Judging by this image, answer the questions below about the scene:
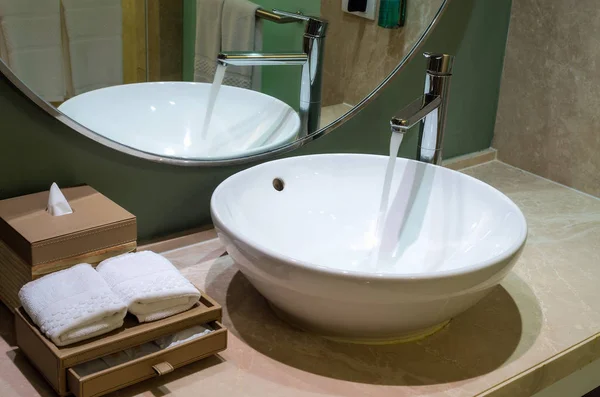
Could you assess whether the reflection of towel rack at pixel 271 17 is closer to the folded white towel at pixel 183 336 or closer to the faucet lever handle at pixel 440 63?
the faucet lever handle at pixel 440 63

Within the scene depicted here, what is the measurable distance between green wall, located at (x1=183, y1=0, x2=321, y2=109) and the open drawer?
461 millimetres

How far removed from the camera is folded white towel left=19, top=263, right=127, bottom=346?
96cm

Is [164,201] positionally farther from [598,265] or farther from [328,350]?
[598,265]

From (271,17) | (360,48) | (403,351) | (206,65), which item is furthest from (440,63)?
(403,351)

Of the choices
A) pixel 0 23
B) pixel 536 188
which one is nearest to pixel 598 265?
pixel 536 188

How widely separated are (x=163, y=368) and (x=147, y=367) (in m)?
0.02

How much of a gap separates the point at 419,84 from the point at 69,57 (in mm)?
816

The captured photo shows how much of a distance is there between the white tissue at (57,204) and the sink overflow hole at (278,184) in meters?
0.38

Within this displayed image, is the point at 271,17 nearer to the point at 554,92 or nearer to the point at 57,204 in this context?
the point at 57,204

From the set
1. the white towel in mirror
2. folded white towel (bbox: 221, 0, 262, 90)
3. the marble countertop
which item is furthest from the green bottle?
the white towel in mirror

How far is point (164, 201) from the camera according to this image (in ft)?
4.53

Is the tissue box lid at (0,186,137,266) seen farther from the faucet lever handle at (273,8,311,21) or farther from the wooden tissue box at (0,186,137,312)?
the faucet lever handle at (273,8,311,21)

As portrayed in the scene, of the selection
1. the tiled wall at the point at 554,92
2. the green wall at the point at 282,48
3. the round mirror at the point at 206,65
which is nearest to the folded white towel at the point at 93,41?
the round mirror at the point at 206,65

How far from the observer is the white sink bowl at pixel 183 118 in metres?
1.24
